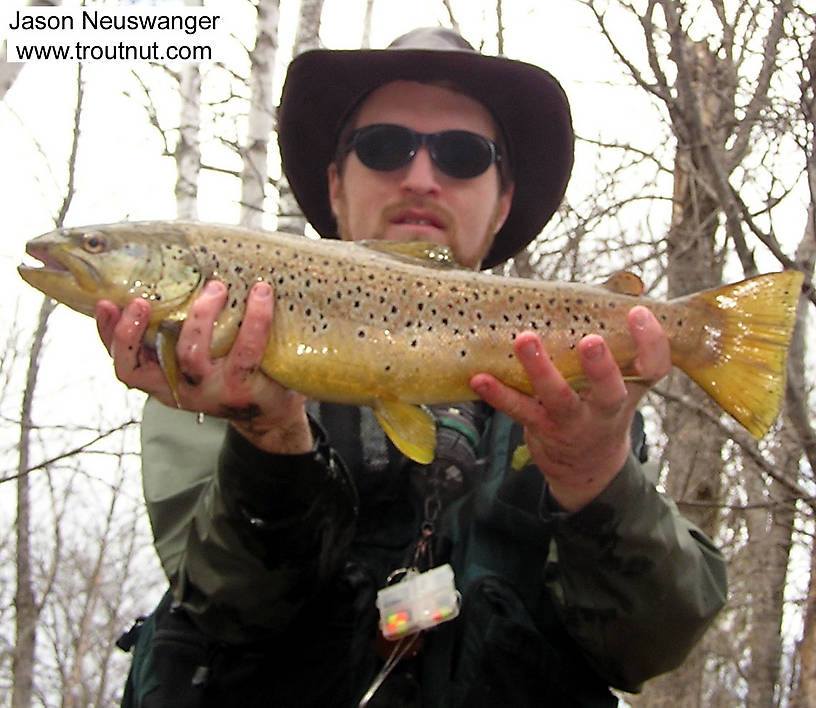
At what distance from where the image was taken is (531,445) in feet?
8.43

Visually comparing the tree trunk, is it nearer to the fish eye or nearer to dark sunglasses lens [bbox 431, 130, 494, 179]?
dark sunglasses lens [bbox 431, 130, 494, 179]

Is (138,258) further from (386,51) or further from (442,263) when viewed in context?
(386,51)

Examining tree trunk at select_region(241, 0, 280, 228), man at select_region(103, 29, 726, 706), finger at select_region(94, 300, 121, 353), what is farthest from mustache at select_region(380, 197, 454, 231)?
tree trunk at select_region(241, 0, 280, 228)

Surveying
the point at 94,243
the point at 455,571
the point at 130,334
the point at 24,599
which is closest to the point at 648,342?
the point at 455,571

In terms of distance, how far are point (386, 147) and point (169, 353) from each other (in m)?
1.39

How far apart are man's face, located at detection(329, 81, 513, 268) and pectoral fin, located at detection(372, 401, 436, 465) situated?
94 centimetres

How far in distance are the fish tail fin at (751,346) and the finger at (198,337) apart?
1.40 m

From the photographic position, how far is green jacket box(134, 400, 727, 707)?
8.10 feet

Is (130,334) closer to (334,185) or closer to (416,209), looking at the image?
(416,209)

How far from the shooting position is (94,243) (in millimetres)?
2496

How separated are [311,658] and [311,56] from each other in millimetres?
2528

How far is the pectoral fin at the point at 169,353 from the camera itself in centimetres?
240

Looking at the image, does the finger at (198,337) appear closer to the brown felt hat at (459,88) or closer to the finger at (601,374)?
the finger at (601,374)

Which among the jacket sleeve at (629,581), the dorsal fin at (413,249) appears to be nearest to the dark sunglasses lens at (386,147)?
the dorsal fin at (413,249)
